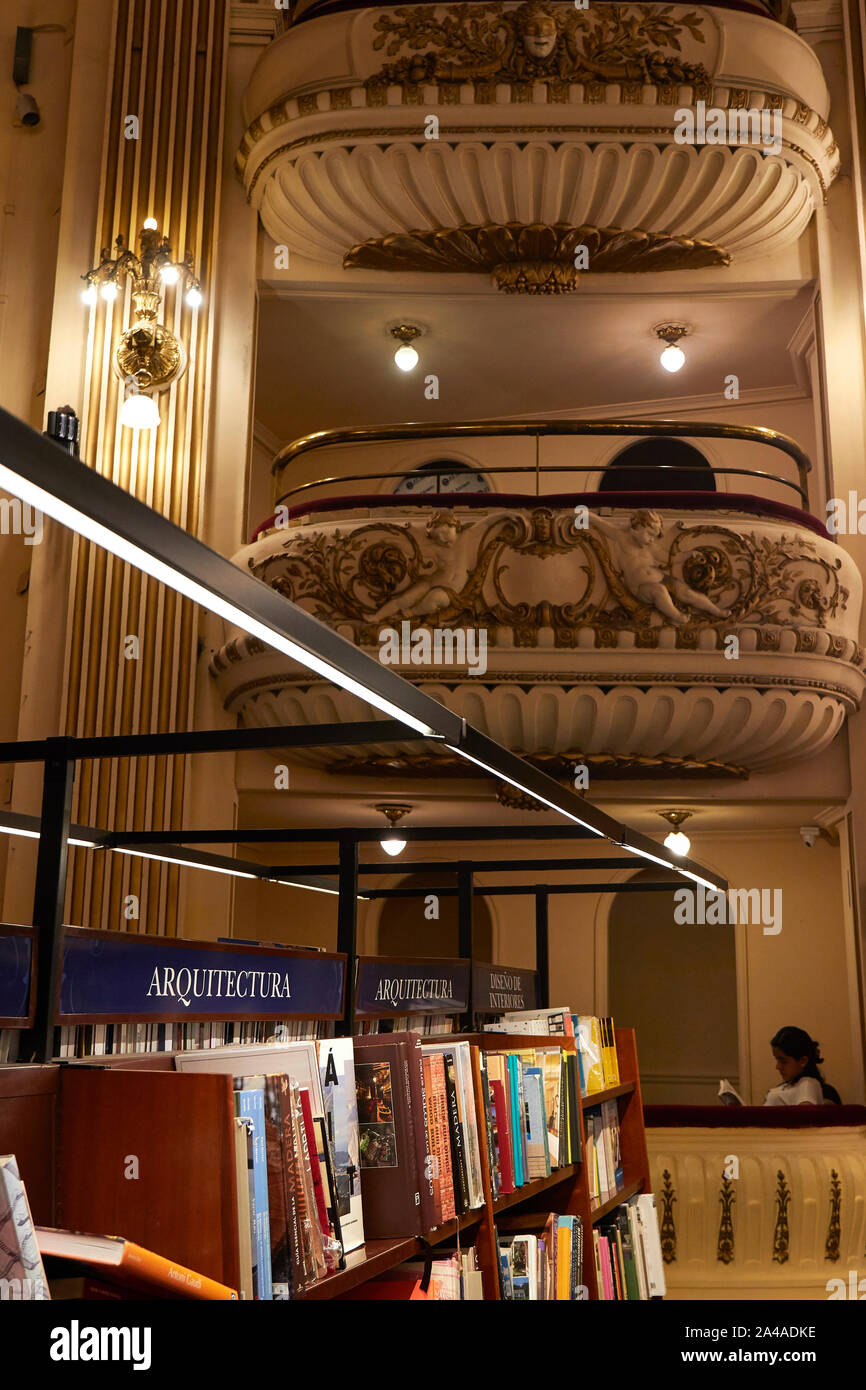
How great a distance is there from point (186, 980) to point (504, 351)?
7.34 metres

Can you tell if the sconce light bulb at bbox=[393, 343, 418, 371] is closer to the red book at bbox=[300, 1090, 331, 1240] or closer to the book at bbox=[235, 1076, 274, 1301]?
the red book at bbox=[300, 1090, 331, 1240]

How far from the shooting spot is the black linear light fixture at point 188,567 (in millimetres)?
1108

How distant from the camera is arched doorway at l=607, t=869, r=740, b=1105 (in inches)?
396

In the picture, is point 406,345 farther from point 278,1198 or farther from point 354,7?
point 278,1198

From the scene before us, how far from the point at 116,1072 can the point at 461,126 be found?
21.8ft

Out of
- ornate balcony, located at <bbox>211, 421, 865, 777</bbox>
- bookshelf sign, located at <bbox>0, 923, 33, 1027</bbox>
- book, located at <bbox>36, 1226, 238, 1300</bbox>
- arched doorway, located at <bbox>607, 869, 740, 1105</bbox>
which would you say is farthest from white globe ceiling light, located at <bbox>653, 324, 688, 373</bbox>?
book, located at <bbox>36, 1226, 238, 1300</bbox>

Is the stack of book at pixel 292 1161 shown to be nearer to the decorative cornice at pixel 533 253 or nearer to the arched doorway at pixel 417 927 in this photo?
the decorative cornice at pixel 533 253

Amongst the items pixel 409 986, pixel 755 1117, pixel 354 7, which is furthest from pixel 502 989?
pixel 354 7

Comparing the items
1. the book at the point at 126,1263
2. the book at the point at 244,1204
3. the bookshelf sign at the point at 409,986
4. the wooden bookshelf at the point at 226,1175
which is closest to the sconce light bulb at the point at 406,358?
the bookshelf sign at the point at 409,986

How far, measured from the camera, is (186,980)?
2330mm

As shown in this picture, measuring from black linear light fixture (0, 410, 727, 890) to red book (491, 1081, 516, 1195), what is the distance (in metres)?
1.30

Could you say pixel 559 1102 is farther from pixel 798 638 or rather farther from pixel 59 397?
pixel 59 397
